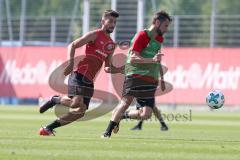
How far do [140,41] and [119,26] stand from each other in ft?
79.9

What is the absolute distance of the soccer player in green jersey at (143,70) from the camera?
16828 millimetres

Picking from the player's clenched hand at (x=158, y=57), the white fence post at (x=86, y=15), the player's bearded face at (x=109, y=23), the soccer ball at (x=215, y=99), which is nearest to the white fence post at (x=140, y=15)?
the white fence post at (x=86, y=15)

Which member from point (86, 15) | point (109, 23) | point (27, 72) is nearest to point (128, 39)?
point (86, 15)

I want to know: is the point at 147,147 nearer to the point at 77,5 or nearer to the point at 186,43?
the point at 186,43

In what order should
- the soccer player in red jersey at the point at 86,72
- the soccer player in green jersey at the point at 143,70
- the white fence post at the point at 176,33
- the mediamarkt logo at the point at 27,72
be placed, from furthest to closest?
the white fence post at the point at 176,33, the mediamarkt logo at the point at 27,72, the soccer player in red jersey at the point at 86,72, the soccer player in green jersey at the point at 143,70

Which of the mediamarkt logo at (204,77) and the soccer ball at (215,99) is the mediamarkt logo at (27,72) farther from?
the soccer ball at (215,99)

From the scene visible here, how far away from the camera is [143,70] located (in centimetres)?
1731

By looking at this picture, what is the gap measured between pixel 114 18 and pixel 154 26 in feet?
2.49

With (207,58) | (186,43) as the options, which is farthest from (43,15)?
(207,58)

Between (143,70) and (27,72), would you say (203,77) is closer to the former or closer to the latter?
(27,72)

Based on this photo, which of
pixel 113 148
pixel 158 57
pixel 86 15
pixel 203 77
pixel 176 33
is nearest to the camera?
pixel 113 148

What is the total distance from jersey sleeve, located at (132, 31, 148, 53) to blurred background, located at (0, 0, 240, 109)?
1811cm

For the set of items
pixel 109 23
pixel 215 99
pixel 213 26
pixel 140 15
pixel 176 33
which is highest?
pixel 109 23

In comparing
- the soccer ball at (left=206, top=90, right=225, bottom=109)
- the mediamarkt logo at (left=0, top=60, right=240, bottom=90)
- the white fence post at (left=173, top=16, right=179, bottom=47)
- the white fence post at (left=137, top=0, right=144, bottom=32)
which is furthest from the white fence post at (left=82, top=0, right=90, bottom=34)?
the soccer ball at (left=206, top=90, right=225, bottom=109)
